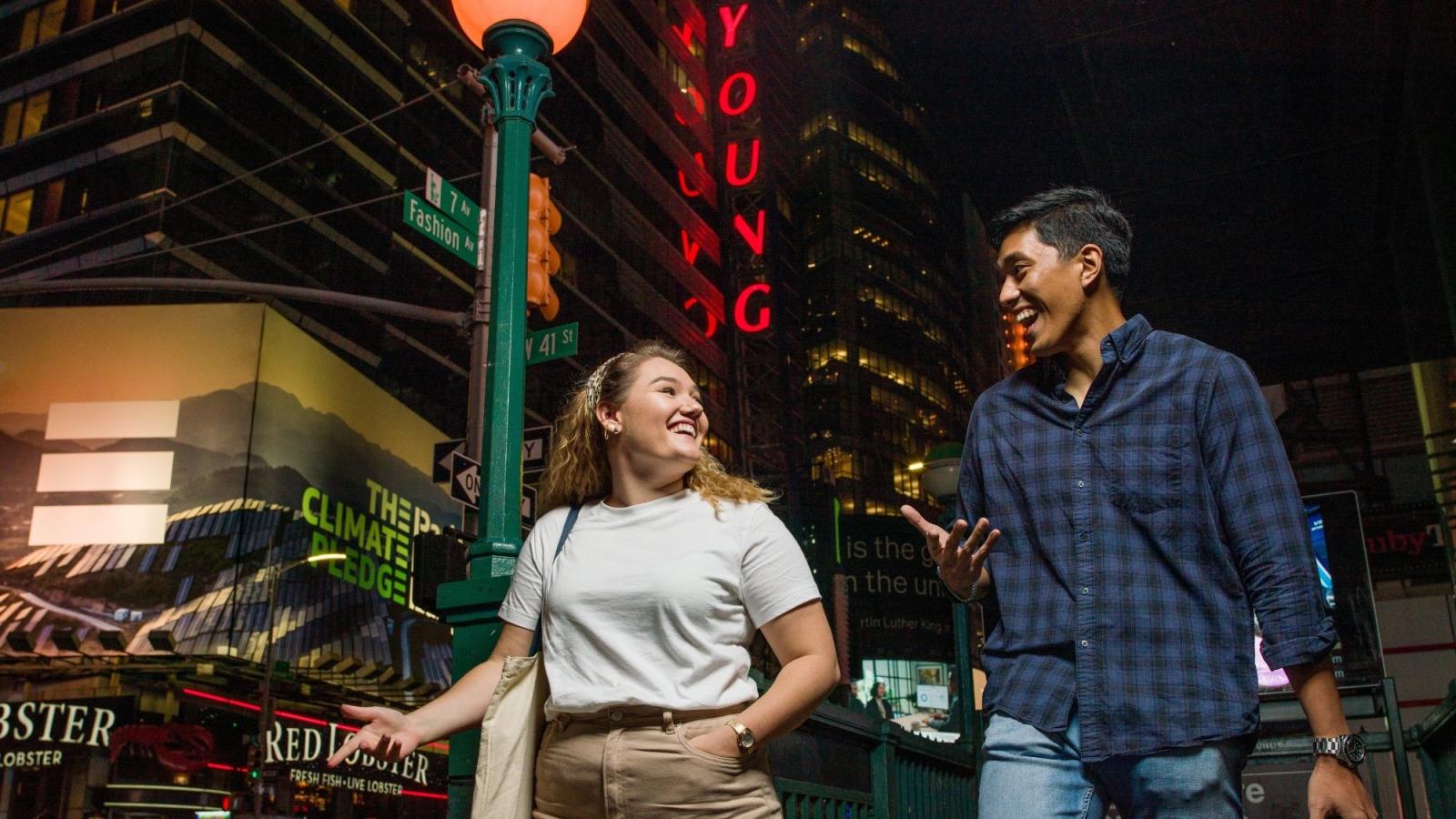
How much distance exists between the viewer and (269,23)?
99.6 ft

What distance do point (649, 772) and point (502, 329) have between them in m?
2.45

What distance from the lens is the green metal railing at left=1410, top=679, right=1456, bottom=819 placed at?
3838mm

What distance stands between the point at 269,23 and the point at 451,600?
30.5 meters

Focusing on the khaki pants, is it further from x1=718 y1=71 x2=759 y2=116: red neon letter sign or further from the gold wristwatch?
x1=718 y1=71 x2=759 y2=116: red neon letter sign

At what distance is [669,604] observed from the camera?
2811mm

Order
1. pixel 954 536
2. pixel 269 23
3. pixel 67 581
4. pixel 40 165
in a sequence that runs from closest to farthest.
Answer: pixel 954 536 < pixel 67 581 < pixel 40 165 < pixel 269 23

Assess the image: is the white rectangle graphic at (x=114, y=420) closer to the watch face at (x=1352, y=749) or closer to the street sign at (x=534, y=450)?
the street sign at (x=534, y=450)

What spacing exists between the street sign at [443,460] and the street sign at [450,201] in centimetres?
251

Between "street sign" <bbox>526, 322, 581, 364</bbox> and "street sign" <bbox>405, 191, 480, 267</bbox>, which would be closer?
"street sign" <bbox>405, 191, 480, 267</bbox>

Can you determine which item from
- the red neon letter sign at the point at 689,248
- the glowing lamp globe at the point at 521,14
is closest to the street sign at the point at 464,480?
the glowing lamp globe at the point at 521,14

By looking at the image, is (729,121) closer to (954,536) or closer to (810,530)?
(810,530)

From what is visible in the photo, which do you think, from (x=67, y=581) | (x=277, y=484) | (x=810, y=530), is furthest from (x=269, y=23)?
(x=810, y=530)

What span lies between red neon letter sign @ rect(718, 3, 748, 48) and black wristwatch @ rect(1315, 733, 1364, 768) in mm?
58458

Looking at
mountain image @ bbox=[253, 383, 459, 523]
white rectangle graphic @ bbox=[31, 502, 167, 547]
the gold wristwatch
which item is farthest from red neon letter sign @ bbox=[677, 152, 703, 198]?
the gold wristwatch
